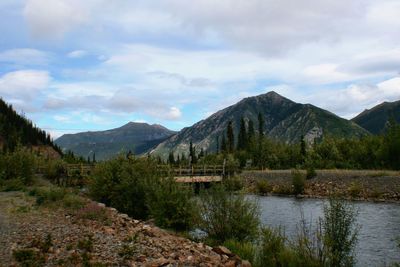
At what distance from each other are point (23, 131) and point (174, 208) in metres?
148

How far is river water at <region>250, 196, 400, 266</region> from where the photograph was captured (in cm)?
2366

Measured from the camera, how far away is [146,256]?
15.0m

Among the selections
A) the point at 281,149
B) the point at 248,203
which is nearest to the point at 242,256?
the point at 248,203

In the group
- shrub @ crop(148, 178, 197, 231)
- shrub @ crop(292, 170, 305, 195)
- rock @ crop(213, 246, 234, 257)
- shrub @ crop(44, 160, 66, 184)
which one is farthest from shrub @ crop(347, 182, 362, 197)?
rock @ crop(213, 246, 234, 257)

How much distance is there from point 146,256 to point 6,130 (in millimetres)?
146205

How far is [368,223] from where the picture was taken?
35.0m

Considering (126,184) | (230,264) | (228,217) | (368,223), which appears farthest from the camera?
(368,223)

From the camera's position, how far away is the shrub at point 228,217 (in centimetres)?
2105

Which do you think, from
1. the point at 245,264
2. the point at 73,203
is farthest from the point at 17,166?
the point at 245,264

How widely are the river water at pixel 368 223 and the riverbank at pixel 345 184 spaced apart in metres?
5.45

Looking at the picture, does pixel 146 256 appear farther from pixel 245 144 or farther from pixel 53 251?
pixel 245 144

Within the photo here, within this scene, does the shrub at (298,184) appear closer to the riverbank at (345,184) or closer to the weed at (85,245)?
the riverbank at (345,184)

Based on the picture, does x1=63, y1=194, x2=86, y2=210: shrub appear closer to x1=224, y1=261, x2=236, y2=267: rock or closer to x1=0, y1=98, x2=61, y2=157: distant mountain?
x1=224, y1=261, x2=236, y2=267: rock

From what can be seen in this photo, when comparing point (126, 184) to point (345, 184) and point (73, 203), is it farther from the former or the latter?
point (345, 184)
